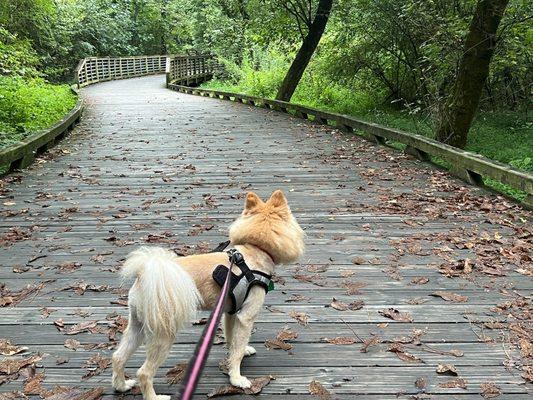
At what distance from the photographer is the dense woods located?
1085 cm

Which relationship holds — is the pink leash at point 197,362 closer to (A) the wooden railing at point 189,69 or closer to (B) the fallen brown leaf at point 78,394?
(B) the fallen brown leaf at point 78,394

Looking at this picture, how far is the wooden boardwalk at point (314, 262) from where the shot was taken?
11.3 feet

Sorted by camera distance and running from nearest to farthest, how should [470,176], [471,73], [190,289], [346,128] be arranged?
1. [190,289]
2. [470,176]
3. [471,73]
4. [346,128]

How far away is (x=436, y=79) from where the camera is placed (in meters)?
14.4

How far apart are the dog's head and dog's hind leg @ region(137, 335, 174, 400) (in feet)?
2.73

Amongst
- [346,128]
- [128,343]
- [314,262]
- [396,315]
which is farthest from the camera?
[346,128]

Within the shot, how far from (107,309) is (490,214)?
4961mm

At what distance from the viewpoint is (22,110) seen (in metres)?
15.6

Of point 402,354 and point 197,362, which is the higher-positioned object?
point 197,362

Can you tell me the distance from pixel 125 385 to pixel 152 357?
44 cm

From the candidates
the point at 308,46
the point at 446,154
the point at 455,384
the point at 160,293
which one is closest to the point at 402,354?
the point at 455,384

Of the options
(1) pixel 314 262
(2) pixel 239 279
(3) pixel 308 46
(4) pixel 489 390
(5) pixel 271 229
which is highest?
(3) pixel 308 46

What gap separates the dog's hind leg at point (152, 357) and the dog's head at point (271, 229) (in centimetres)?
83

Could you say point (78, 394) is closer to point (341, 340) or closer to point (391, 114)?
point (341, 340)
